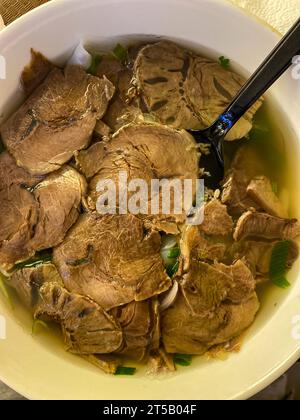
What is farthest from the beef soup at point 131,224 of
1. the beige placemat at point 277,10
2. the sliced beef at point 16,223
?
the beige placemat at point 277,10

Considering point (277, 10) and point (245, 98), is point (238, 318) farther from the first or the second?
point (277, 10)

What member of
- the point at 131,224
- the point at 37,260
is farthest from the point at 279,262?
the point at 37,260

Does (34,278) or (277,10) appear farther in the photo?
(277,10)

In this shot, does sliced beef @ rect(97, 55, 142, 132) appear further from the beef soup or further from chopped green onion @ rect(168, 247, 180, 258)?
chopped green onion @ rect(168, 247, 180, 258)

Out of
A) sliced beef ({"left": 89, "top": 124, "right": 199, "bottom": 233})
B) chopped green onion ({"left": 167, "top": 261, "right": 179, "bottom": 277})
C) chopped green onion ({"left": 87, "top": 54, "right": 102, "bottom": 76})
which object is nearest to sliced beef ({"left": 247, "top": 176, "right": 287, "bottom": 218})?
sliced beef ({"left": 89, "top": 124, "right": 199, "bottom": 233})

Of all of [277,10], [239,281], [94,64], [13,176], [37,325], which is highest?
[277,10]
